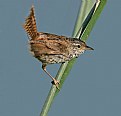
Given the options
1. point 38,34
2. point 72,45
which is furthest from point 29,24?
point 72,45

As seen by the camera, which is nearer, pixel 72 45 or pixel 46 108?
pixel 46 108

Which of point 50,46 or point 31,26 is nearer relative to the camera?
point 31,26

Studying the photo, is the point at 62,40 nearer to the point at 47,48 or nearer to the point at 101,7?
the point at 47,48

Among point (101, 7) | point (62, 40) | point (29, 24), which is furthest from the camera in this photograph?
point (62, 40)

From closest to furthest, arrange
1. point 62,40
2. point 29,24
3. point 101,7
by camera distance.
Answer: point 101,7 < point 29,24 < point 62,40
